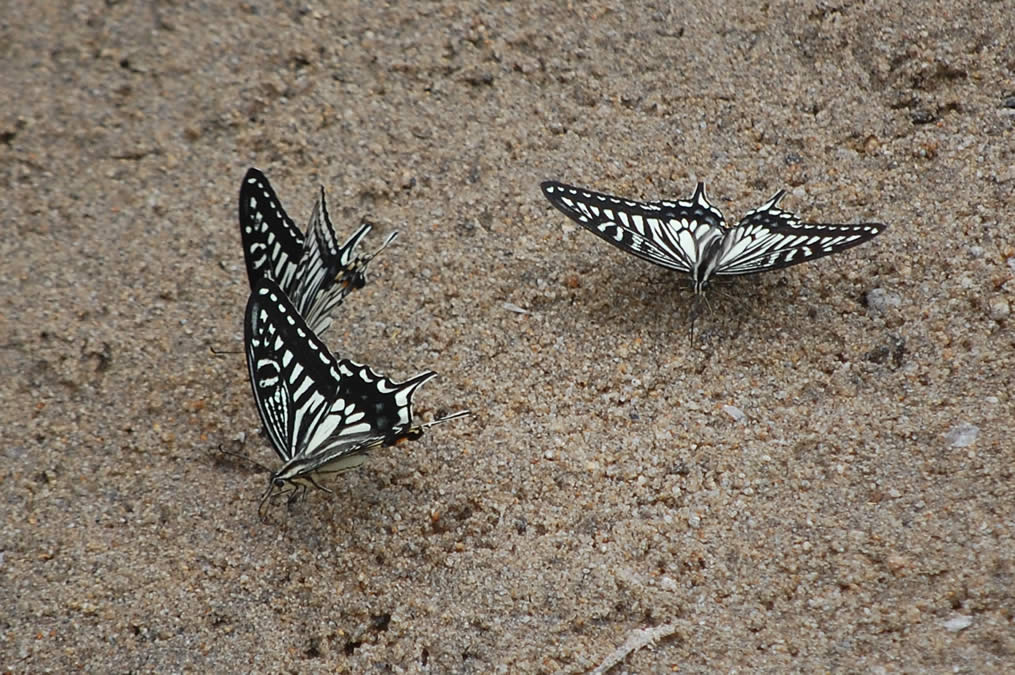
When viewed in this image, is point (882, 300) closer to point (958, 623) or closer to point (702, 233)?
point (702, 233)

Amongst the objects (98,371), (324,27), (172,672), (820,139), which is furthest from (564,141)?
(172,672)

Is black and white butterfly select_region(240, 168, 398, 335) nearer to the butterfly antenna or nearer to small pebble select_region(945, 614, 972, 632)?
the butterfly antenna

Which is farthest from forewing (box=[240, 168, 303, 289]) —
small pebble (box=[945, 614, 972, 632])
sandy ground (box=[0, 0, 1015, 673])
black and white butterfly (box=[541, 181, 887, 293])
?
small pebble (box=[945, 614, 972, 632])

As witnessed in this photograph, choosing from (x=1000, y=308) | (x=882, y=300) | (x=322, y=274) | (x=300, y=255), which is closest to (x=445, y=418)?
(x=322, y=274)

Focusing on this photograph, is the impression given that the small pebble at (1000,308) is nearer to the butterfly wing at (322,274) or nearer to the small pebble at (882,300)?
the small pebble at (882,300)

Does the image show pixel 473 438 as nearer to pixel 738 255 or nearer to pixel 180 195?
pixel 738 255

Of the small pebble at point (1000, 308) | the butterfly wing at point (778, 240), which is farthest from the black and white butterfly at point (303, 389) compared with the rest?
the small pebble at point (1000, 308)
